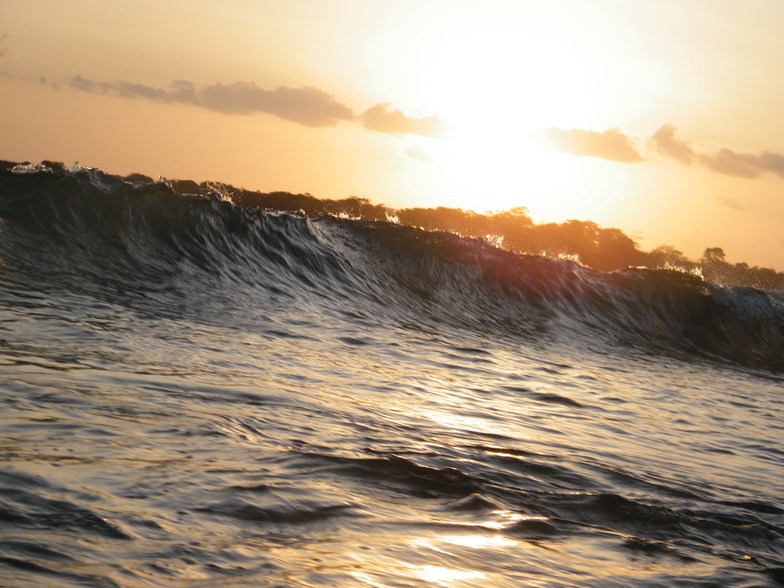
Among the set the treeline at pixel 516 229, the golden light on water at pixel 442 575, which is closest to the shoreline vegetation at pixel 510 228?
the treeline at pixel 516 229

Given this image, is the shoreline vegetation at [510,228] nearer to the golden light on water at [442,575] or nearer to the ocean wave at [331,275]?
the ocean wave at [331,275]

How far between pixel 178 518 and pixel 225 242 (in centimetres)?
993

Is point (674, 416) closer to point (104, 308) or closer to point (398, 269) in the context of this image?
point (104, 308)

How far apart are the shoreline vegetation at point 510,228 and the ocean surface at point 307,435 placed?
11.6 ft

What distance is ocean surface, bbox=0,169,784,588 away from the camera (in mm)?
3129

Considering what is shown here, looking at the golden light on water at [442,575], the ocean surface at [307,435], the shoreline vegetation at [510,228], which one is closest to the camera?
the golden light on water at [442,575]

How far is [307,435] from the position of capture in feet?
15.6

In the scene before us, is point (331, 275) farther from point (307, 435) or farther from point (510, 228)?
point (510, 228)

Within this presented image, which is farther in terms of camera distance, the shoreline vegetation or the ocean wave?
the shoreline vegetation

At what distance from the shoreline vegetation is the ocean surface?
11.6 feet

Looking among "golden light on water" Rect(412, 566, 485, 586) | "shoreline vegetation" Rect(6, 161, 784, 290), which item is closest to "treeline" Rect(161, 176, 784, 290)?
"shoreline vegetation" Rect(6, 161, 784, 290)

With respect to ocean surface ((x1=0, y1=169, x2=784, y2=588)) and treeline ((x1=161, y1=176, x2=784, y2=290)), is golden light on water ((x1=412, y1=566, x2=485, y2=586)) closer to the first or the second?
ocean surface ((x1=0, y1=169, x2=784, y2=588))

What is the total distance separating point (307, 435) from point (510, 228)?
28.8m

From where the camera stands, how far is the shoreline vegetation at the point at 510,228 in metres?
20.7
